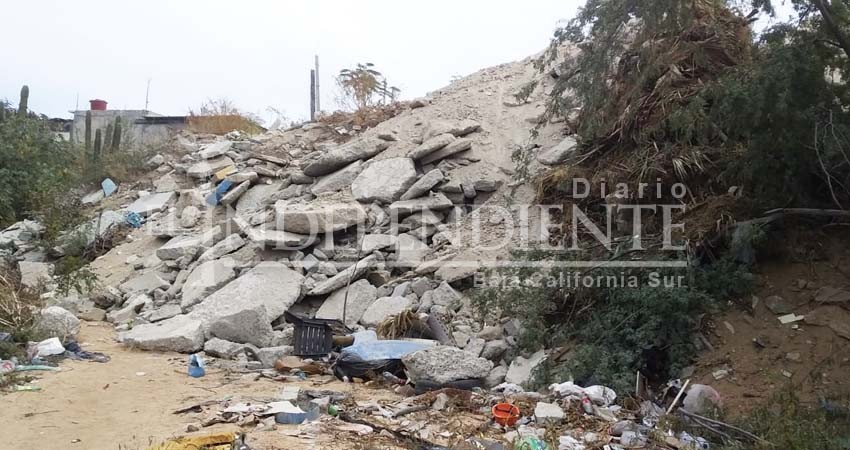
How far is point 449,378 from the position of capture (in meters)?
5.34

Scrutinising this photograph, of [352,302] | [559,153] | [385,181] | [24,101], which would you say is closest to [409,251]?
[352,302]

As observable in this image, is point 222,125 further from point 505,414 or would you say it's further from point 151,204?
point 505,414

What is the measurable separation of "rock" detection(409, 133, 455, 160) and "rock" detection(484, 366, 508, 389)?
414cm

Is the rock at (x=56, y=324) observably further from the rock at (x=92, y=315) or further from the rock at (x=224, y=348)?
the rock at (x=224, y=348)

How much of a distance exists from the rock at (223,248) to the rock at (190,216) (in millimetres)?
1591

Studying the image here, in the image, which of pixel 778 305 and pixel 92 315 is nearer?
pixel 778 305

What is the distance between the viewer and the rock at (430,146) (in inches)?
370

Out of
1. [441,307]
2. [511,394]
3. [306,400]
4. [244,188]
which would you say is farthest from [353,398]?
[244,188]

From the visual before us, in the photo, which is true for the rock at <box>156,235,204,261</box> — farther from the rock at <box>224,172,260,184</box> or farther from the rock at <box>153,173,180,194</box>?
the rock at <box>153,173,180,194</box>

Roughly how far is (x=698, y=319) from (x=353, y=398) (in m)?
2.78

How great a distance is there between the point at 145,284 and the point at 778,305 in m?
7.23

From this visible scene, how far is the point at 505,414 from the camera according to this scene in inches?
182

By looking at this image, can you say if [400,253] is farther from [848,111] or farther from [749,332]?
[848,111]

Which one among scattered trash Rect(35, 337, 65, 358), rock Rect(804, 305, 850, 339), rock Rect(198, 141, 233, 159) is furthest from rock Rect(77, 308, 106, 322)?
rock Rect(804, 305, 850, 339)
